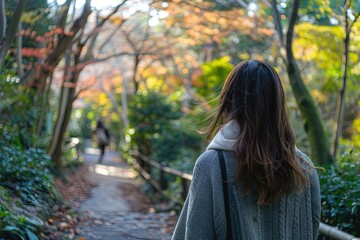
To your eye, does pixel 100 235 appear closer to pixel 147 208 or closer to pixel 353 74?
pixel 147 208

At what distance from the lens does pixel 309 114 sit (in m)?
7.19

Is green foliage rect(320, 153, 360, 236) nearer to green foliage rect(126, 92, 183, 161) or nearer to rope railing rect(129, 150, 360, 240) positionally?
rope railing rect(129, 150, 360, 240)

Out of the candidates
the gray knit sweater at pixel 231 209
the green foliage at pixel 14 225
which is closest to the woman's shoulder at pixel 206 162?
the gray knit sweater at pixel 231 209

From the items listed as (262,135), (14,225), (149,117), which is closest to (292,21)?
(14,225)

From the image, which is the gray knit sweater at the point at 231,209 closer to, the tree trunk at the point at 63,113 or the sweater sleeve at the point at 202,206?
the sweater sleeve at the point at 202,206

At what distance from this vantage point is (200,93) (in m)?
15.7

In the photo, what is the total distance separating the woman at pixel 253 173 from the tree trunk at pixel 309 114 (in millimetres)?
4661

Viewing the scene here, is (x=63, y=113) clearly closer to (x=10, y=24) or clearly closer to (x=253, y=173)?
(x=10, y=24)

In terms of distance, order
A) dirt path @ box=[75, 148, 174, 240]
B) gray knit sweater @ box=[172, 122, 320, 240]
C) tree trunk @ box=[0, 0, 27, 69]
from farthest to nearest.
Answer: dirt path @ box=[75, 148, 174, 240] < tree trunk @ box=[0, 0, 27, 69] < gray knit sweater @ box=[172, 122, 320, 240]

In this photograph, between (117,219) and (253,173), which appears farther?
(117,219)

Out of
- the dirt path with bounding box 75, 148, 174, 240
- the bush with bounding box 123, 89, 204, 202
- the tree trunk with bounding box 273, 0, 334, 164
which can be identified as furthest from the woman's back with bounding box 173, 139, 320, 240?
the bush with bounding box 123, 89, 204, 202

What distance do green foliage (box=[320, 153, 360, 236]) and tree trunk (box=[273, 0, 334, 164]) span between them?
136 cm

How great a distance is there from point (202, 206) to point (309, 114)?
5.22 metres

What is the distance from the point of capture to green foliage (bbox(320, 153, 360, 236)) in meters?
4.59
